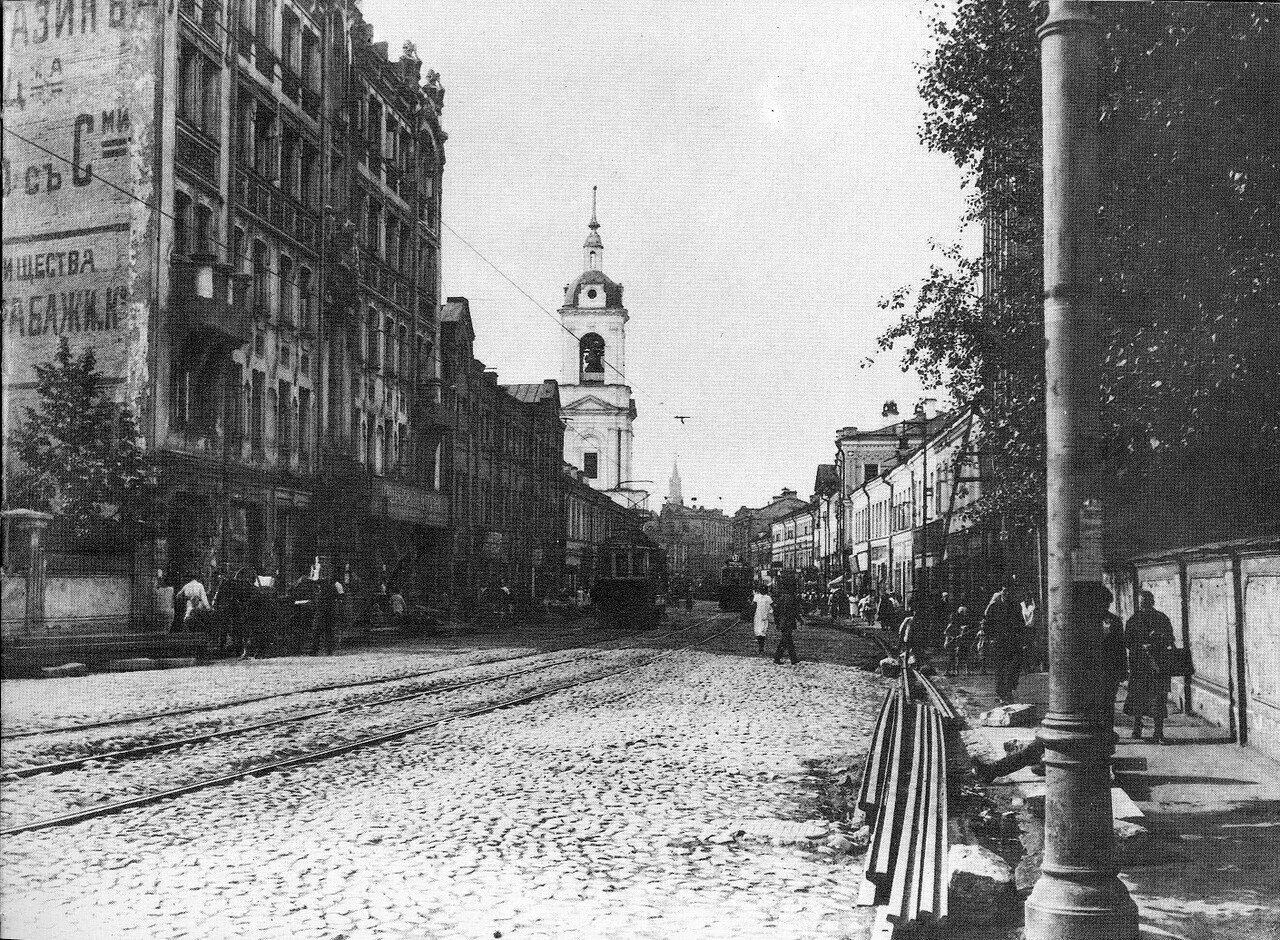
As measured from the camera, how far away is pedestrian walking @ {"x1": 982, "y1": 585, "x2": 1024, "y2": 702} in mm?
16547

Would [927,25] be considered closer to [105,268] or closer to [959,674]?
[959,674]

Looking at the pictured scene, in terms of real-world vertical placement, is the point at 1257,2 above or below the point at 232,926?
above

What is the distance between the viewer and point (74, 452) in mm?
22703

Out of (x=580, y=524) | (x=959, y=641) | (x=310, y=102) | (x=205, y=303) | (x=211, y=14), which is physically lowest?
(x=959, y=641)

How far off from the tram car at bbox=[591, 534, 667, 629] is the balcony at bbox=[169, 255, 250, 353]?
19.4 metres

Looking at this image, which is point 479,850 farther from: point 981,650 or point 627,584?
point 627,584

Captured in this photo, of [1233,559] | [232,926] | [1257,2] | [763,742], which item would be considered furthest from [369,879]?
[1233,559]

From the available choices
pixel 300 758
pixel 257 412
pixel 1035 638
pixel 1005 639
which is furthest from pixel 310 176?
pixel 300 758

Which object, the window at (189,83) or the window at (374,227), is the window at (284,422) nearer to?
the window at (374,227)

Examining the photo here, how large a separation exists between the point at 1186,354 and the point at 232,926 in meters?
7.22

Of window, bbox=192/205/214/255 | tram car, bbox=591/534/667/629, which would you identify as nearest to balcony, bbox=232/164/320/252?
window, bbox=192/205/214/255

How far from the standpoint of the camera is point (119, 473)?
23.2 metres

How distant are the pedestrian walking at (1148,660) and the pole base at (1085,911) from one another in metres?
7.82

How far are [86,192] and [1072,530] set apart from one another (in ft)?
80.0
